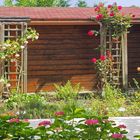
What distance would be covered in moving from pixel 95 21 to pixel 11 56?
2.82 metres

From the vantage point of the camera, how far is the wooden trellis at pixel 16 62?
39.9 ft

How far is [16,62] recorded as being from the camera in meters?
12.1

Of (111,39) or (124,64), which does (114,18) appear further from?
(124,64)

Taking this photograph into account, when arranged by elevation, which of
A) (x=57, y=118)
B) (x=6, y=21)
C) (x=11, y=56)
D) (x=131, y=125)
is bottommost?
(x=131, y=125)

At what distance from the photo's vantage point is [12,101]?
35.8ft

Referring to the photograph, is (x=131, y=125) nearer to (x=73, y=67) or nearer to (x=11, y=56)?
(x=11, y=56)

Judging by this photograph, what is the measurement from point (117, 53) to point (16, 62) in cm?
317

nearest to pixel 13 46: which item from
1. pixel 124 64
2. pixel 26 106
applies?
pixel 26 106

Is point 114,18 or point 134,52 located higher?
point 114,18

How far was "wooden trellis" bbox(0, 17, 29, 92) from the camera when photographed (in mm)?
12164

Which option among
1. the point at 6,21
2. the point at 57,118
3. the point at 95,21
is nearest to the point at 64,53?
the point at 95,21

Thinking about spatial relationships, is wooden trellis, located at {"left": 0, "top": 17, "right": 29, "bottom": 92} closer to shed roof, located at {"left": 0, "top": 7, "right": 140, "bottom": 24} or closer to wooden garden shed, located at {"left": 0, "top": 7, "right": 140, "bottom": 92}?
shed roof, located at {"left": 0, "top": 7, "right": 140, "bottom": 24}

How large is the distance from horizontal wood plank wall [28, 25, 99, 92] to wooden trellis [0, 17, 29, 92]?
1.09 meters

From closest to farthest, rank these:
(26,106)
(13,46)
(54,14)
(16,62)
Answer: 1. (26,106)
2. (13,46)
3. (16,62)
4. (54,14)
